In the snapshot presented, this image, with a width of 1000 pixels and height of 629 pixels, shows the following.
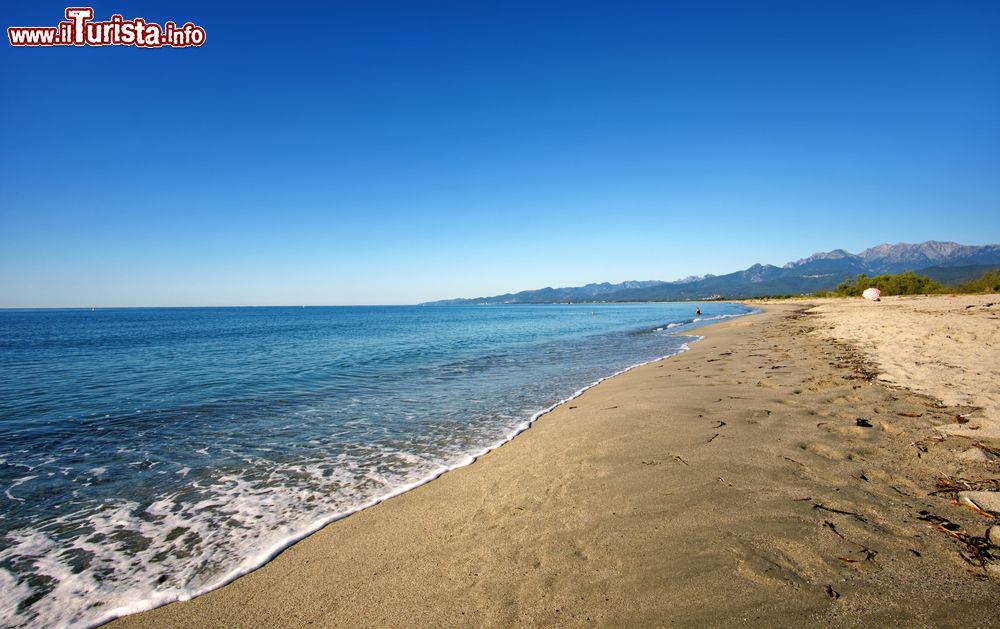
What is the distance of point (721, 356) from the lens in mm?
16344

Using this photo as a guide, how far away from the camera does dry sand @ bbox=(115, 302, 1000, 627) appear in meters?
2.98

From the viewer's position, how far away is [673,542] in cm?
379

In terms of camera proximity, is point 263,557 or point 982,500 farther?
point 263,557

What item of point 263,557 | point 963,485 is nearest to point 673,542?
point 963,485

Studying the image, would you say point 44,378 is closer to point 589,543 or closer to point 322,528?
point 322,528

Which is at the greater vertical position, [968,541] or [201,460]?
[968,541]

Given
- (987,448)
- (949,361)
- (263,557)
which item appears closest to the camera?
(263,557)

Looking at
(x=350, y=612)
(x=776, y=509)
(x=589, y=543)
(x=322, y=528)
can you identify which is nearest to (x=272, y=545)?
(x=322, y=528)

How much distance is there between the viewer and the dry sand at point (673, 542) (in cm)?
298

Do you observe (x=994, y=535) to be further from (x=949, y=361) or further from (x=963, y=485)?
(x=949, y=361)

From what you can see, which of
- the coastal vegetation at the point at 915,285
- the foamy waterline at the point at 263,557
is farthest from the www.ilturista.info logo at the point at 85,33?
the coastal vegetation at the point at 915,285

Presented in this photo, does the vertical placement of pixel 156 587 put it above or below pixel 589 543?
below

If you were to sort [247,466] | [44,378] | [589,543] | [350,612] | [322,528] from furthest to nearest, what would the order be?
[44,378], [247,466], [322,528], [589,543], [350,612]

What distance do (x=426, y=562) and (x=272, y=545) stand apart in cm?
203
